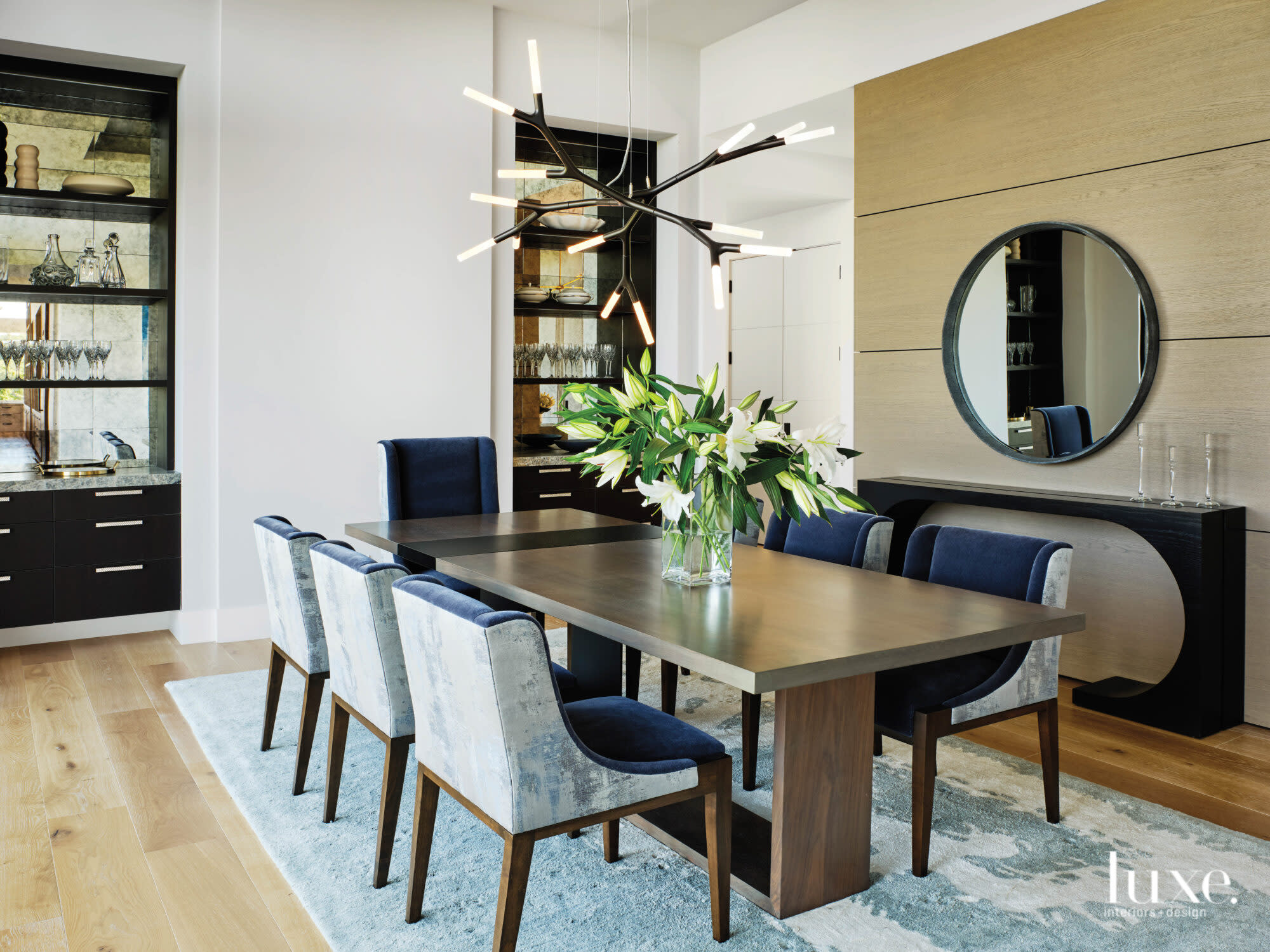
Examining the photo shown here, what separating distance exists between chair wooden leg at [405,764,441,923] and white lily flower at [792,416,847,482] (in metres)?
1.20

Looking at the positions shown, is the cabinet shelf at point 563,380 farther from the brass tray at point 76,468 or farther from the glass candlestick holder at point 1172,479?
the glass candlestick holder at point 1172,479

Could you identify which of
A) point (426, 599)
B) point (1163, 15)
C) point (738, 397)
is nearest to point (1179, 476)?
point (1163, 15)

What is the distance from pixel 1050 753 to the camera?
2.64m

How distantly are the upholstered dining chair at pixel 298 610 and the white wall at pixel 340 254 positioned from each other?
1907mm

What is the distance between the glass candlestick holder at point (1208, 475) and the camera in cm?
348

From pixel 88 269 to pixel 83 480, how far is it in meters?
1.10

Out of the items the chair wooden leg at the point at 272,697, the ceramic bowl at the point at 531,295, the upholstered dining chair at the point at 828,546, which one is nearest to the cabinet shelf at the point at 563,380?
the ceramic bowl at the point at 531,295

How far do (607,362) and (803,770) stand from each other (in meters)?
4.26

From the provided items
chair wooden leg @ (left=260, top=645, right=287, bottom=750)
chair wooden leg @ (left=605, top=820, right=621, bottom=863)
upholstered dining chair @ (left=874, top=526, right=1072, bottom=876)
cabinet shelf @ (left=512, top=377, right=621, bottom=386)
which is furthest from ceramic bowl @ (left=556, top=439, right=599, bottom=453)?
chair wooden leg @ (left=605, top=820, right=621, bottom=863)

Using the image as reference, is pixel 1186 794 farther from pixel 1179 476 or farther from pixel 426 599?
pixel 426 599

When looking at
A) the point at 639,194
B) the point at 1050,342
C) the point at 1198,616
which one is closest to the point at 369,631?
the point at 639,194

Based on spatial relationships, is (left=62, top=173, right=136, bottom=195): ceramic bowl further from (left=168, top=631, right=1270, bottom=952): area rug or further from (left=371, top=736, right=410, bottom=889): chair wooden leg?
(left=371, top=736, right=410, bottom=889): chair wooden leg

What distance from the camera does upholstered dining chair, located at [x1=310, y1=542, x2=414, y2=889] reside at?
2.28 m

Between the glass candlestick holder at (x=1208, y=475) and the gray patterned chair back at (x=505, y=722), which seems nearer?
the gray patterned chair back at (x=505, y=722)
